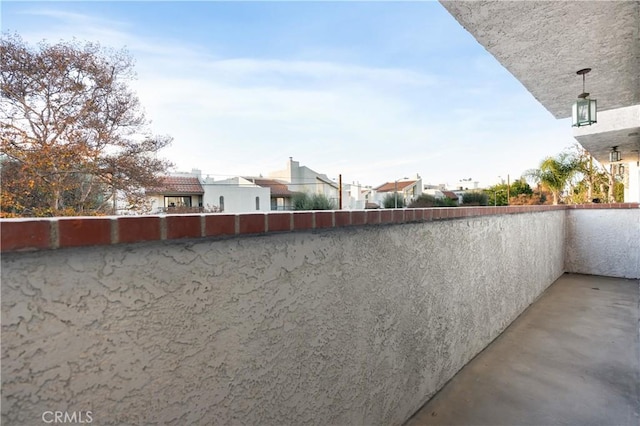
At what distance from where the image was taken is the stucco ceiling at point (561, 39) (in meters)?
4.04

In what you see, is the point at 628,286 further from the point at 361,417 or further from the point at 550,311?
the point at 361,417

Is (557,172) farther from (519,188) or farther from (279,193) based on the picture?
(279,193)

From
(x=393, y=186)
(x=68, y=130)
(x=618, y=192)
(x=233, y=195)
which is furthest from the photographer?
(x=393, y=186)

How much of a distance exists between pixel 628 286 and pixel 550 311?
4.83m

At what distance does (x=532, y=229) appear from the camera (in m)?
8.20

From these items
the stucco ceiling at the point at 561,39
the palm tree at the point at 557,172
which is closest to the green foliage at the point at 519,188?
the palm tree at the point at 557,172

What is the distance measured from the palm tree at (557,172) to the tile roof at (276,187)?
96.1 ft

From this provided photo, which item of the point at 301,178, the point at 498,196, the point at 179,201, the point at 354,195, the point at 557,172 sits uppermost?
the point at 301,178

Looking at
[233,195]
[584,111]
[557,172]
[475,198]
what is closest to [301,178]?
[233,195]

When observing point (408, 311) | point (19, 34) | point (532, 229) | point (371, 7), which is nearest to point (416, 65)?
point (371, 7)

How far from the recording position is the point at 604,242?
11.4 m

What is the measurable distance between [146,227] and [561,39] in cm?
644

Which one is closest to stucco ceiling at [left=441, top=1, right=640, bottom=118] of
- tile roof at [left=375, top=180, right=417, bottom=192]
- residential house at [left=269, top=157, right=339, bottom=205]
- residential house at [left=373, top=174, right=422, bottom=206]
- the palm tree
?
the palm tree

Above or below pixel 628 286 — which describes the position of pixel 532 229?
above
